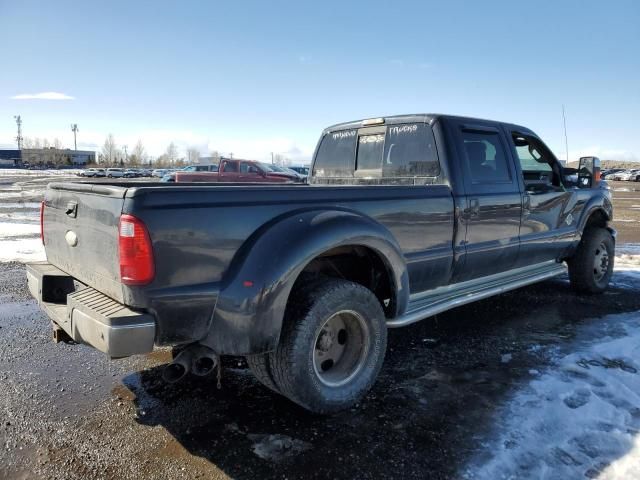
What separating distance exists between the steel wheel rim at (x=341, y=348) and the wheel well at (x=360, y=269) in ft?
1.22

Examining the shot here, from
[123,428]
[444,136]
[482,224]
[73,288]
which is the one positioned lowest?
[123,428]

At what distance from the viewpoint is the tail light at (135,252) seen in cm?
244

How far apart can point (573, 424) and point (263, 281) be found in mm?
2084

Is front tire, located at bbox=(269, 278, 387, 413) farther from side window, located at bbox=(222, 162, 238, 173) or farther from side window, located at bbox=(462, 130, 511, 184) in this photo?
side window, located at bbox=(222, 162, 238, 173)

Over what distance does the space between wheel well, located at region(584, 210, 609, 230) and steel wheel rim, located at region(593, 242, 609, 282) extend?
0.86 ft

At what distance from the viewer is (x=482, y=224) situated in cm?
419

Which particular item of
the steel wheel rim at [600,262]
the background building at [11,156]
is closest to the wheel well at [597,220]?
the steel wheel rim at [600,262]

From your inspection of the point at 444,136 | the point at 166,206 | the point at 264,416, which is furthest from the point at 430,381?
the point at 166,206

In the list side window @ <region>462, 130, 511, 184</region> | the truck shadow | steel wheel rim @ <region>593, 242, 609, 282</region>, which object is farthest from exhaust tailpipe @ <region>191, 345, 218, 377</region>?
steel wheel rim @ <region>593, 242, 609, 282</region>

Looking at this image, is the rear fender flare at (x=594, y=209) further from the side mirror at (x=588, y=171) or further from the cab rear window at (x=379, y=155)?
the cab rear window at (x=379, y=155)

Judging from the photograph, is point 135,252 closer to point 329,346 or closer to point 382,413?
point 329,346

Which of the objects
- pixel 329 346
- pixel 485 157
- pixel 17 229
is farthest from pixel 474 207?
pixel 17 229

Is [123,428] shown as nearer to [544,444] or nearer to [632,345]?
[544,444]

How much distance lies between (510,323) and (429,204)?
6.90ft
